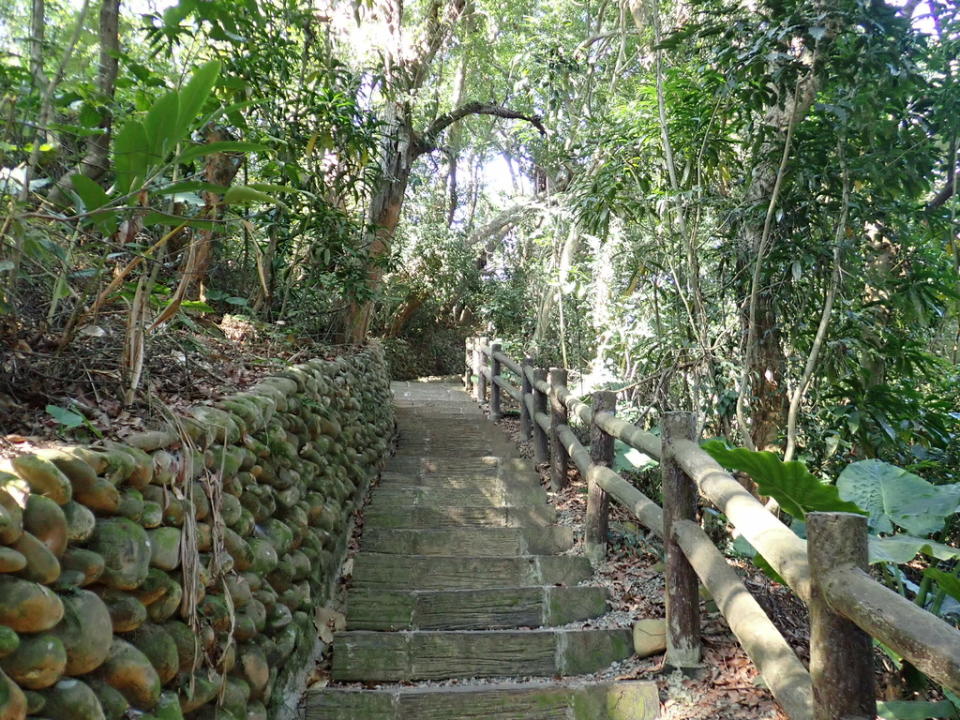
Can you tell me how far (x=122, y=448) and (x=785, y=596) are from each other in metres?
2.70

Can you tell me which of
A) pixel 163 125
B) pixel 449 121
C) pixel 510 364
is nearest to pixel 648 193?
pixel 510 364

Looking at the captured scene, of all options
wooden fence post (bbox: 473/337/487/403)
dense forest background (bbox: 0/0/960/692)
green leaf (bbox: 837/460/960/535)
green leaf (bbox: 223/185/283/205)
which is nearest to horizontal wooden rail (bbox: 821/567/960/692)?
dense forest background (bbox: 0/0/960/692)

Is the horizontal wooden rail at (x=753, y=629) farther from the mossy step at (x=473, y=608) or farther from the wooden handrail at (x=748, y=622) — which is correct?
the mossy step at (x=473, y=608)

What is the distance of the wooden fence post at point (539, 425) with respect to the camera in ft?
18.6

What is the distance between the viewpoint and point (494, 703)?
110 inches

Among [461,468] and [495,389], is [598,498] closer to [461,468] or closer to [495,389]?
[461,468]

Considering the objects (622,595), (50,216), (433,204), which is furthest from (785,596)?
(433,204)

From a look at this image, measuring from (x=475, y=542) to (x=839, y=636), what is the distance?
288 cm

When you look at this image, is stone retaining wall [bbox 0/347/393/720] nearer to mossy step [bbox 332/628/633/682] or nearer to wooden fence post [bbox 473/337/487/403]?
mossy step [bbox 332/628/633/682]

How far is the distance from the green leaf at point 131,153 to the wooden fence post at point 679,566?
2114 mm

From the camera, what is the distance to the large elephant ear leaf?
2.27 m

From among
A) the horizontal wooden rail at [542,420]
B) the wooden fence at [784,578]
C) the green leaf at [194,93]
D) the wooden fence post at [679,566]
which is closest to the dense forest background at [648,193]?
the green leaf at [194,93]

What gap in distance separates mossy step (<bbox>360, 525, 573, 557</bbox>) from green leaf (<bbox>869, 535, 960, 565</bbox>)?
88.9 inches

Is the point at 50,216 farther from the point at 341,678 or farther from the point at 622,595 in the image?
the point at 622,595
